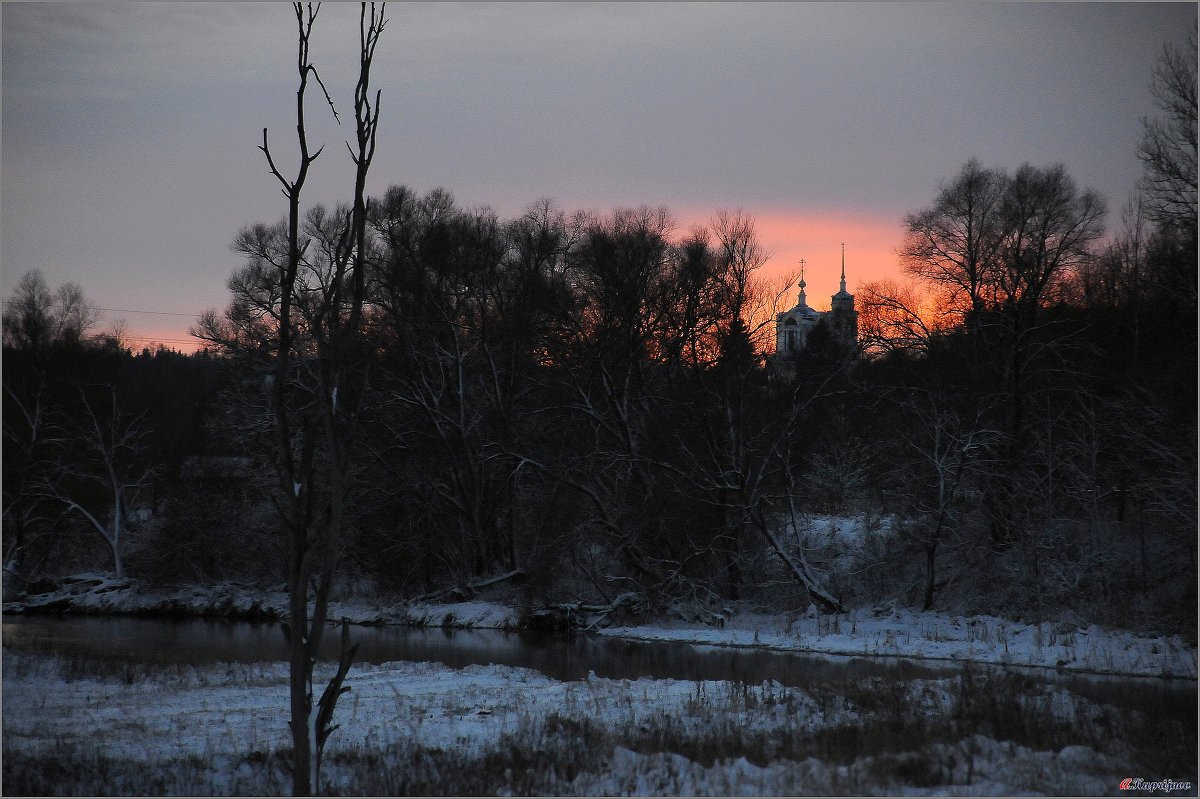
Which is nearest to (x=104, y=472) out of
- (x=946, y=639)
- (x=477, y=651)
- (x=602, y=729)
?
(x=477, y=651)

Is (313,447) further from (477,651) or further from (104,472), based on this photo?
(104,472)

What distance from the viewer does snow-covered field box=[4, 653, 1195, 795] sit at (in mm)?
8734

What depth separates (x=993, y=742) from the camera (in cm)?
974

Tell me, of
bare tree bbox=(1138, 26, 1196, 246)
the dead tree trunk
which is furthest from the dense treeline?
the dead tree trunk

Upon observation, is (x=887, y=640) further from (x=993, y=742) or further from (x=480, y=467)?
(x=480, y=467)

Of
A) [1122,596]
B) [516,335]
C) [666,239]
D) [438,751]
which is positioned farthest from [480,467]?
[438,751]

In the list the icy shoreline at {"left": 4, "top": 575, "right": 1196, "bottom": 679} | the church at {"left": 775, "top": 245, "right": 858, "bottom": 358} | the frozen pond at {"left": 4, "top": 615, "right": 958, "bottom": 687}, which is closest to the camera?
the icy shoreline at {"left": 4, "top": 575, "right": 1196, "bottom": 679}

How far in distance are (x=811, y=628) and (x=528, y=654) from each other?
24.0 feet

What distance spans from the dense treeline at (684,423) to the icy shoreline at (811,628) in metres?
1.23

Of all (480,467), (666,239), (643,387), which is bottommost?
(480,467)

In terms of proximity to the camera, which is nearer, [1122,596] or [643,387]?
[1122,596]

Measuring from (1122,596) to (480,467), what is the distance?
20401mm

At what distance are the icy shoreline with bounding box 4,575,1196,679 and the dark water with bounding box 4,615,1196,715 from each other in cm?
84

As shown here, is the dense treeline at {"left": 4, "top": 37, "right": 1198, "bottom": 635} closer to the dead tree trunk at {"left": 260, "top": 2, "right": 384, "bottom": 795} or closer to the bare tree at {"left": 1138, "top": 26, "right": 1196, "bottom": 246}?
the bare tree at {"left": 1138, "top": 26, "right": 1196, "bottom": 246}
